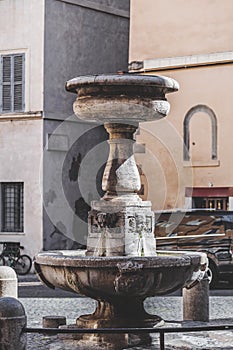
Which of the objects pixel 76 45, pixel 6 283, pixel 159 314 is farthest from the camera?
pixel 76 45

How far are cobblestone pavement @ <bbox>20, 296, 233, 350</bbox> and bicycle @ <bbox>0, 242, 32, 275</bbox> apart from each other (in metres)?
6.82

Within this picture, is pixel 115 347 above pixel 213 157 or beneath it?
beneath

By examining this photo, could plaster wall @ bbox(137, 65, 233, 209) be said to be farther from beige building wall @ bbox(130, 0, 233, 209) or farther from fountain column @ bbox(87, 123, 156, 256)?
fountain column @ bbox(87, 123, 156, 256)

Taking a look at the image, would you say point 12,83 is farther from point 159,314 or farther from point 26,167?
point 159,314

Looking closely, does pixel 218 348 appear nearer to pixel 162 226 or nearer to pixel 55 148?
pixel 162 226

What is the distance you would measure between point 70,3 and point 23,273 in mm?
7264

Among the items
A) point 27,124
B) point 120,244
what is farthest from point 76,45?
point 120,244

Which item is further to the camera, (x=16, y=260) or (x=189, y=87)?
(x=16, y=260)

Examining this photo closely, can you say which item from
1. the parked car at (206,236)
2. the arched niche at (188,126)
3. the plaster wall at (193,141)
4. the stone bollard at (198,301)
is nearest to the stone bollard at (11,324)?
the stone bollard at (198,301)

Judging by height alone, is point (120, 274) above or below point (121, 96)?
below

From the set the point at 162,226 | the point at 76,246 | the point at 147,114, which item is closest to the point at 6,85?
the point at 76,246

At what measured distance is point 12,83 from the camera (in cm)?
2600

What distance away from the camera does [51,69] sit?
25500mm

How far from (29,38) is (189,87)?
15.0 feet
